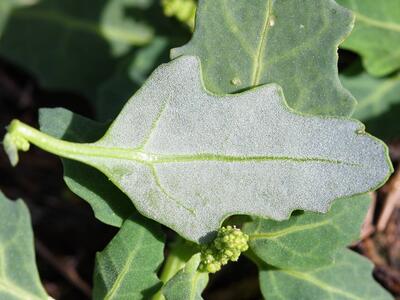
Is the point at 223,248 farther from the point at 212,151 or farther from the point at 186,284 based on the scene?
the point at 212,151

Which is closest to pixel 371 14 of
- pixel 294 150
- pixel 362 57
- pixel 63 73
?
pixel 362 57

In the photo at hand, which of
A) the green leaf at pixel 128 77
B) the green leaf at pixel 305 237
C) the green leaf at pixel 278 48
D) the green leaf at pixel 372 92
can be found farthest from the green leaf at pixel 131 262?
the green leaf at pixel 372 92

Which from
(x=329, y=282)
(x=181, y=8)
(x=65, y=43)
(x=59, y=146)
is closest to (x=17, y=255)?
(x=59, y=146)

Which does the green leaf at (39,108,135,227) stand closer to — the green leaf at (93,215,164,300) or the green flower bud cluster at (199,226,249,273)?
the green leaf at (93,215,164,300)

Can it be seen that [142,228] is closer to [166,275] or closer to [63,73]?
[166,275]

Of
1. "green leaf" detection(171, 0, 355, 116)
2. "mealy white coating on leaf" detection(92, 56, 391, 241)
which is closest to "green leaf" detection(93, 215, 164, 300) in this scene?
"mealy white coating on leaf" detection(92, 56, 391, 241)

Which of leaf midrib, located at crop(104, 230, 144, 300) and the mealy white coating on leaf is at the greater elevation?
the mealy white coating on leaf

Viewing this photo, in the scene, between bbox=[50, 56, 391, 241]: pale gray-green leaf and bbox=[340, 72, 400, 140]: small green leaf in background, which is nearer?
bbox=[50, 56, 391, 241]: pale gray-green leaf
